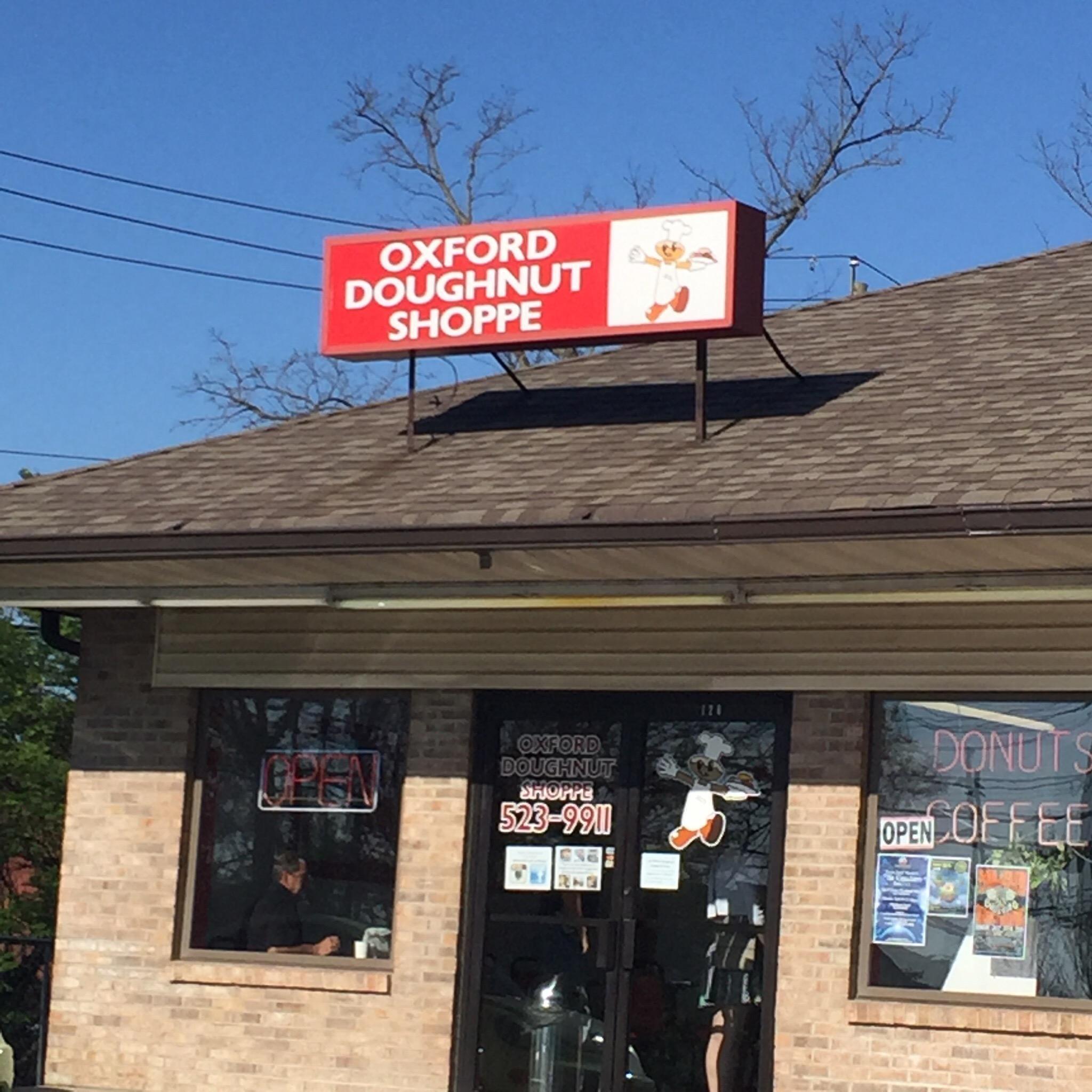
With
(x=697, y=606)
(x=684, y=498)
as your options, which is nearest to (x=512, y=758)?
(x=697, y=606)

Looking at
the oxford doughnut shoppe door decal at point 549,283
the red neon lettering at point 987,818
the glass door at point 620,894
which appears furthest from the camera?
the oxford doughnut shoppe door decal at point 549,283

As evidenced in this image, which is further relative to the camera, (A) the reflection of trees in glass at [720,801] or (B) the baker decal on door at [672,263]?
(B) the baker decal on door at [672,263]

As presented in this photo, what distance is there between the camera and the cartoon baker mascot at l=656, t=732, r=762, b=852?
37.3 feet

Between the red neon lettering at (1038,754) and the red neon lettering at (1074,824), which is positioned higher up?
the red neon lettering at (1038,754)

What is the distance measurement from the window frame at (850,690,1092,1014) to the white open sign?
0.17ft

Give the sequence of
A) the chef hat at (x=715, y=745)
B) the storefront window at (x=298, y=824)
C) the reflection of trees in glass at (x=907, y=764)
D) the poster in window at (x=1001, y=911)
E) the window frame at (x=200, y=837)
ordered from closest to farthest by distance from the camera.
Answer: the poster in window at (x=1001, y=911)
the reflection of trees in glass at (x=907, y=764)
the chef hat at (x=715, y=745)
the window frame at (x=200, y=837)
the storefront window at (x=298, y=824)

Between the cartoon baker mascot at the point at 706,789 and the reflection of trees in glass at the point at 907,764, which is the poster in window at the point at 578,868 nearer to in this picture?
the cartoon baker mascot at the point at 706,789

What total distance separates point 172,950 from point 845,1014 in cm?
445

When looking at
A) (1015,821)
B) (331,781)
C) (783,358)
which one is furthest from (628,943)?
(783,358)

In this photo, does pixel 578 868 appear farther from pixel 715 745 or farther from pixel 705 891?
pixel 715 745

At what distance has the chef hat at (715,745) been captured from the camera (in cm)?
1146

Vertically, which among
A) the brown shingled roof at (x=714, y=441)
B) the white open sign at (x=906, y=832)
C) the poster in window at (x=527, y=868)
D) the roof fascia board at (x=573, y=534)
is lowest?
the poster in window at (x=527, y=868)

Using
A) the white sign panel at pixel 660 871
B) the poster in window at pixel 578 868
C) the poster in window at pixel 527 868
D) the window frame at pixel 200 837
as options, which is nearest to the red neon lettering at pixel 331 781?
the window frame at pixel 200 837

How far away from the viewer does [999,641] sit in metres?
10.4
